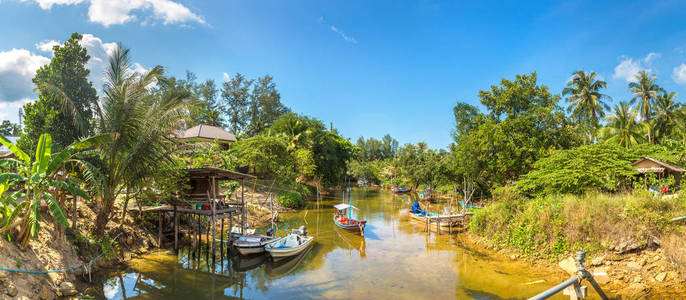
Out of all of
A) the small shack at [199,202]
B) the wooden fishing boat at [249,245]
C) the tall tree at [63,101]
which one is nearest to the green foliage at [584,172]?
the wooden fishing boat at [249,245]

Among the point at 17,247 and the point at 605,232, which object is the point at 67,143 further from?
the point at 605,232

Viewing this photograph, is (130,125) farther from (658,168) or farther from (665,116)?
(665,116)

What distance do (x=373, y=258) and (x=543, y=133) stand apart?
1492 centimetres

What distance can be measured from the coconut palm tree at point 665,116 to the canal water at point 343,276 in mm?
29463

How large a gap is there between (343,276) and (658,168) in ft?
57.2

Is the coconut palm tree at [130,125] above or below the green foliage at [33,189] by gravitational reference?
above

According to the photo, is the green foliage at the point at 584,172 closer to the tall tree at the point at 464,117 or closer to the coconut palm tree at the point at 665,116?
the tall tree at the point at 464,117

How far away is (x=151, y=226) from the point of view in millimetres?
15484

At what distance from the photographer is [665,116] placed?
103ft

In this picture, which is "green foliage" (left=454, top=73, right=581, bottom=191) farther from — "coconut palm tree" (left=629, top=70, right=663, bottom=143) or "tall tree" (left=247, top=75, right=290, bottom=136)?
"tall tree" (left=247, top=75, right=290, bottom=136)

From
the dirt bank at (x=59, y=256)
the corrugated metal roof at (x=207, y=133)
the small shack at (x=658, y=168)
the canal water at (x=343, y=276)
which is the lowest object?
the canal water at (x=343, y=276)

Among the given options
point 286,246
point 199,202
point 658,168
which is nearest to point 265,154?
point 199,202

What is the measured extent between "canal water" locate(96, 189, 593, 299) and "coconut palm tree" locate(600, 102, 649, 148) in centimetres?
2226

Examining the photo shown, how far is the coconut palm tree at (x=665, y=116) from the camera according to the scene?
31.1 metres
